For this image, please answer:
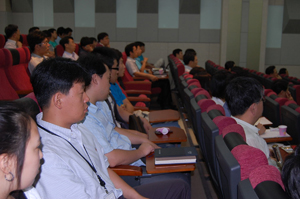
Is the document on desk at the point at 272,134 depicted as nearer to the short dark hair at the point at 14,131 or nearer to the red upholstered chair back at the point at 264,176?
the red upholstered chair back at the point at 264,176

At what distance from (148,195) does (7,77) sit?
2356 mm

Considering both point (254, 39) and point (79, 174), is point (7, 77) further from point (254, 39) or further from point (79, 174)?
point (254, 39)

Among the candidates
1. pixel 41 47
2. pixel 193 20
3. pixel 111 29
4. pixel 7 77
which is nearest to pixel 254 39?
pixel 193 20

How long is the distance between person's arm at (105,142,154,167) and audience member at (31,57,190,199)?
1.19 feet

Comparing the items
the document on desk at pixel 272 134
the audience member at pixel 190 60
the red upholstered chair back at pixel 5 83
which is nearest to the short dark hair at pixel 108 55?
the red upholstered chair back at pixel 5 83

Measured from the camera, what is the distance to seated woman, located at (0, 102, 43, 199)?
0.72 meters

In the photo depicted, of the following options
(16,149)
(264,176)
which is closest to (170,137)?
(264,176)

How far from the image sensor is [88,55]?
2.21 m

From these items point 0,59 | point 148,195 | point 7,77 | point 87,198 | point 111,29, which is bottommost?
point 148,195

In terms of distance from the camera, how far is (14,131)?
74 centimetres

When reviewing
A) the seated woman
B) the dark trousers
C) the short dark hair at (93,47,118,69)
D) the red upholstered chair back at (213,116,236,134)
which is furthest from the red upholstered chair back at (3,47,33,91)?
the seated woman

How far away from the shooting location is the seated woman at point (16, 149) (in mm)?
721

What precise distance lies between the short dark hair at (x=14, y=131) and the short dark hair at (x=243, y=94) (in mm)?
1562

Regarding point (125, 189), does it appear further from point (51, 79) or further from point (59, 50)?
point (59, 50)
